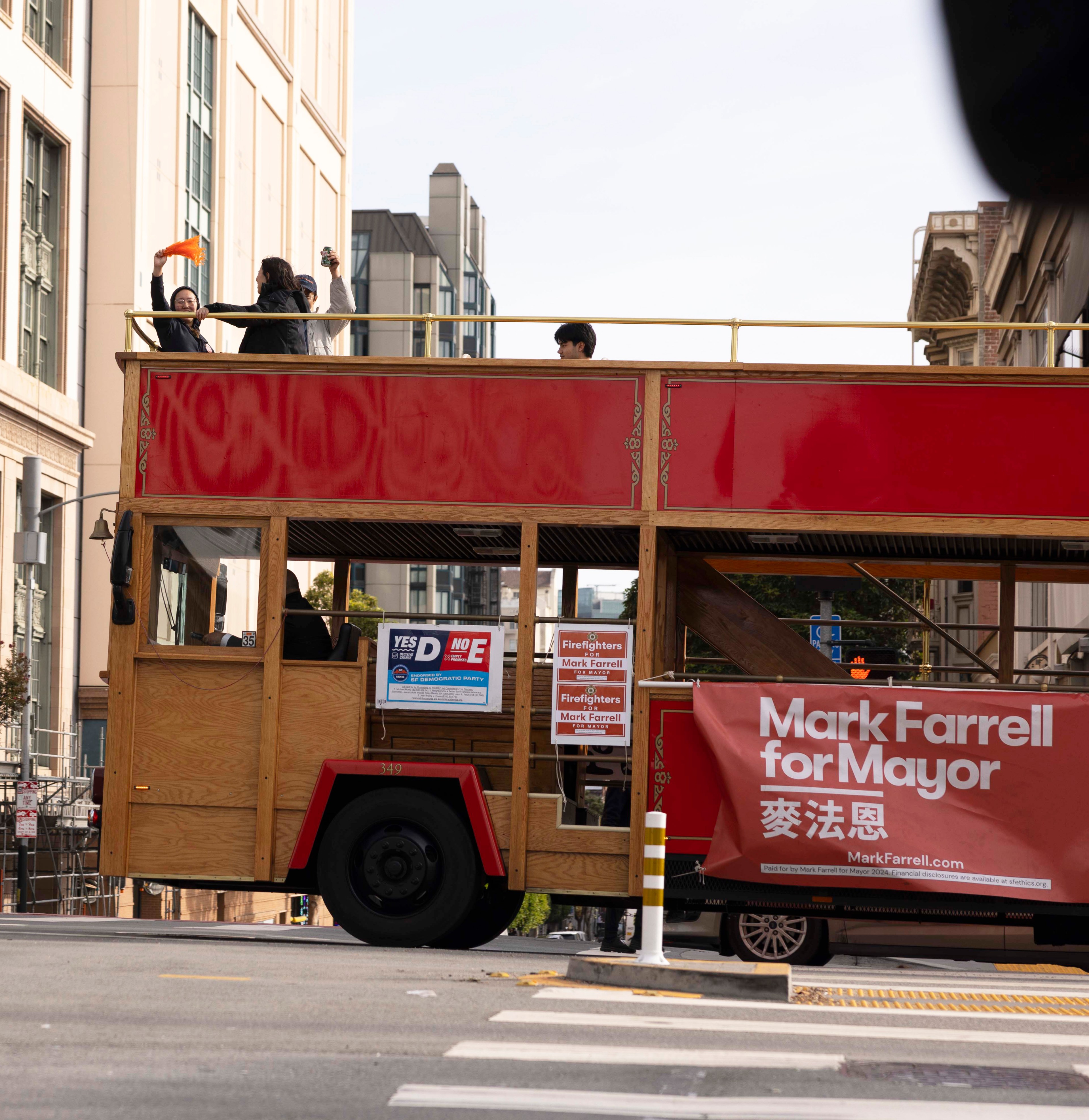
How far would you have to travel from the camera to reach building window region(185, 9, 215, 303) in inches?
1943

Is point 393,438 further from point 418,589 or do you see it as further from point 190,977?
point 418,589

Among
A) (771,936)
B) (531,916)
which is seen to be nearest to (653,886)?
(771,936)

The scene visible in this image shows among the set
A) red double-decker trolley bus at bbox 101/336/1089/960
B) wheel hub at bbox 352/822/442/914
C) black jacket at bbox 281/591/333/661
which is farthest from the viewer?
black jacket at bbox 281/591/333/661

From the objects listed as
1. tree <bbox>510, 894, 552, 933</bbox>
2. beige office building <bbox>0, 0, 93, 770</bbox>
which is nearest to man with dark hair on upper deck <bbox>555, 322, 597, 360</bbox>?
beige office building <bbox>0, 0, 93, 770</bbox>

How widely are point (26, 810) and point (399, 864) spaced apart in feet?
70.5

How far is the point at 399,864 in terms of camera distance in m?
10.0

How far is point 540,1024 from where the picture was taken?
6008 mm

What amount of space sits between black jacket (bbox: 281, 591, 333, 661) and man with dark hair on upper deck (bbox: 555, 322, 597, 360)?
2.46 metres

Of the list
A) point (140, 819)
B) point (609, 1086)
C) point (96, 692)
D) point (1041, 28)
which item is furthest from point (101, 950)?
point (96, 692)

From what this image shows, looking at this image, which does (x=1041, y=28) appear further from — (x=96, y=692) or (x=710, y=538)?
(x=96, y=692)

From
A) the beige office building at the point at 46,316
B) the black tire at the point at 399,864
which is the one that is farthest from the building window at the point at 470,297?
the black tire at the point at 399,864

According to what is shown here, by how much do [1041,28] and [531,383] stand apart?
339 inches

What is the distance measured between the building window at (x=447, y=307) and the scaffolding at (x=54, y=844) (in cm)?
6509

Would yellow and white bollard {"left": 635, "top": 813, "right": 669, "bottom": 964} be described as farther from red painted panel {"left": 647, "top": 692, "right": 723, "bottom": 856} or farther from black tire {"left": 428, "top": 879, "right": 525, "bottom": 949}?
black tire {"left": 428, "top": 879, "right": 525, "bottom": 949}
